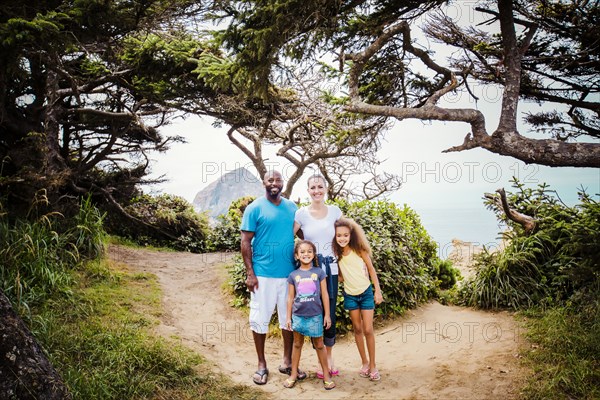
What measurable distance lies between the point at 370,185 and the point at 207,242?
Answer: 19.4 feet

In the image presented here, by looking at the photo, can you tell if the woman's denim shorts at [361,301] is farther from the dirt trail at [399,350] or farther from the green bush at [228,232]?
the green bush at [228,232]

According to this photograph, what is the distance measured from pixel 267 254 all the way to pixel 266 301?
0.56 metres

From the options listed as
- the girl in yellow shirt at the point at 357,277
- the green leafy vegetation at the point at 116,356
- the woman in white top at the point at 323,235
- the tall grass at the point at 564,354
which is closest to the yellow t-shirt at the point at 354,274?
the girl in yellow shirt at the point at 357,277

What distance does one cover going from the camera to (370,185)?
48.2 ft

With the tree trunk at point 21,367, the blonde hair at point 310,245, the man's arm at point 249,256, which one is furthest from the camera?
the man's arm at point 249,256

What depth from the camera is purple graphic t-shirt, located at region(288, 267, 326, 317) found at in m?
4.69

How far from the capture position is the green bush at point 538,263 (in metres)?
7.07

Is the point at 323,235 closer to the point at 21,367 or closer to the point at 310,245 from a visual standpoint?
the point at 310,245

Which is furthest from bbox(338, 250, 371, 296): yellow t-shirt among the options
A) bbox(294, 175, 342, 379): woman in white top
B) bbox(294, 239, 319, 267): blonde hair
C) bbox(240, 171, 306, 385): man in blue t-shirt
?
bbox(240, 171, 306, 385): man in blue t-shirt

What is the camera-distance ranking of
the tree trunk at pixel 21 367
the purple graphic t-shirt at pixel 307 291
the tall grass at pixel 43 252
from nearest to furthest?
the tree trunk at pixel 21 367, the purple graphic t-shirt at pixel 307 291, the tall grass at pixel 43 252

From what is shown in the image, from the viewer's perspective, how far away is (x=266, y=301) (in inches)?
195

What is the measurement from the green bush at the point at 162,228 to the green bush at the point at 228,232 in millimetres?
419

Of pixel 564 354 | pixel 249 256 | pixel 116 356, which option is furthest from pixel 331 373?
Answer: pixel 564 354

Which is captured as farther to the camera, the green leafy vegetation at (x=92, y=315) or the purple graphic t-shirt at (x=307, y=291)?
the purple graphic t-shirt at (x=307, y=291)
